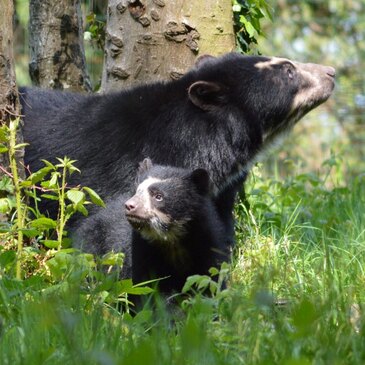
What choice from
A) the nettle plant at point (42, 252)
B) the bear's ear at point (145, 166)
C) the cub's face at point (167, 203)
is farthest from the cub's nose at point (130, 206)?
the bear's ear at point (145, 166)

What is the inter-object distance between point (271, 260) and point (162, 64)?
175 cm

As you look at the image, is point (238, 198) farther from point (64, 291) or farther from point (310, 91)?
point (64, 291)

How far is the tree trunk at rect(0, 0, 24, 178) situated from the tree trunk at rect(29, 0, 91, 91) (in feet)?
7.83

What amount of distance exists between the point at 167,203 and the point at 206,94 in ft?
4.08

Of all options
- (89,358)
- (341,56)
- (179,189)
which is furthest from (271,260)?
(341,56)

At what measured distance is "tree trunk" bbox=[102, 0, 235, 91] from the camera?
6.29 meters

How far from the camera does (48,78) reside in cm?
743

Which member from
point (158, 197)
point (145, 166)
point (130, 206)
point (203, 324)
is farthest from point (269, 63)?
point (203, 324)

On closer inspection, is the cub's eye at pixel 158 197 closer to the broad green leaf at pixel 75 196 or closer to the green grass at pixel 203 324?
the broad green leaf at pixel 75 196

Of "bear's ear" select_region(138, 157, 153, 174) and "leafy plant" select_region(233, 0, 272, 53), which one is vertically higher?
"leafy plant" select_region(233, 0, 272, 53)

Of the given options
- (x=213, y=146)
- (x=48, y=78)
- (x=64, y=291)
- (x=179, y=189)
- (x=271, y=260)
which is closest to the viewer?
(x=64, y=291)

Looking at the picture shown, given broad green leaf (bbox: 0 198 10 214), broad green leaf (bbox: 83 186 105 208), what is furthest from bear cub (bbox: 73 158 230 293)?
broad green leaf (bbox: 0 198 10 214)

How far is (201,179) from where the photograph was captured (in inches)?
195

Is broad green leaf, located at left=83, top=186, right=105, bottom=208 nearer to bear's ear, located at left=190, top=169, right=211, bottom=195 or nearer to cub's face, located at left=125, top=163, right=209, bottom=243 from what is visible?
cub's face, located at left=125, top=163, right=209, bottom=243
